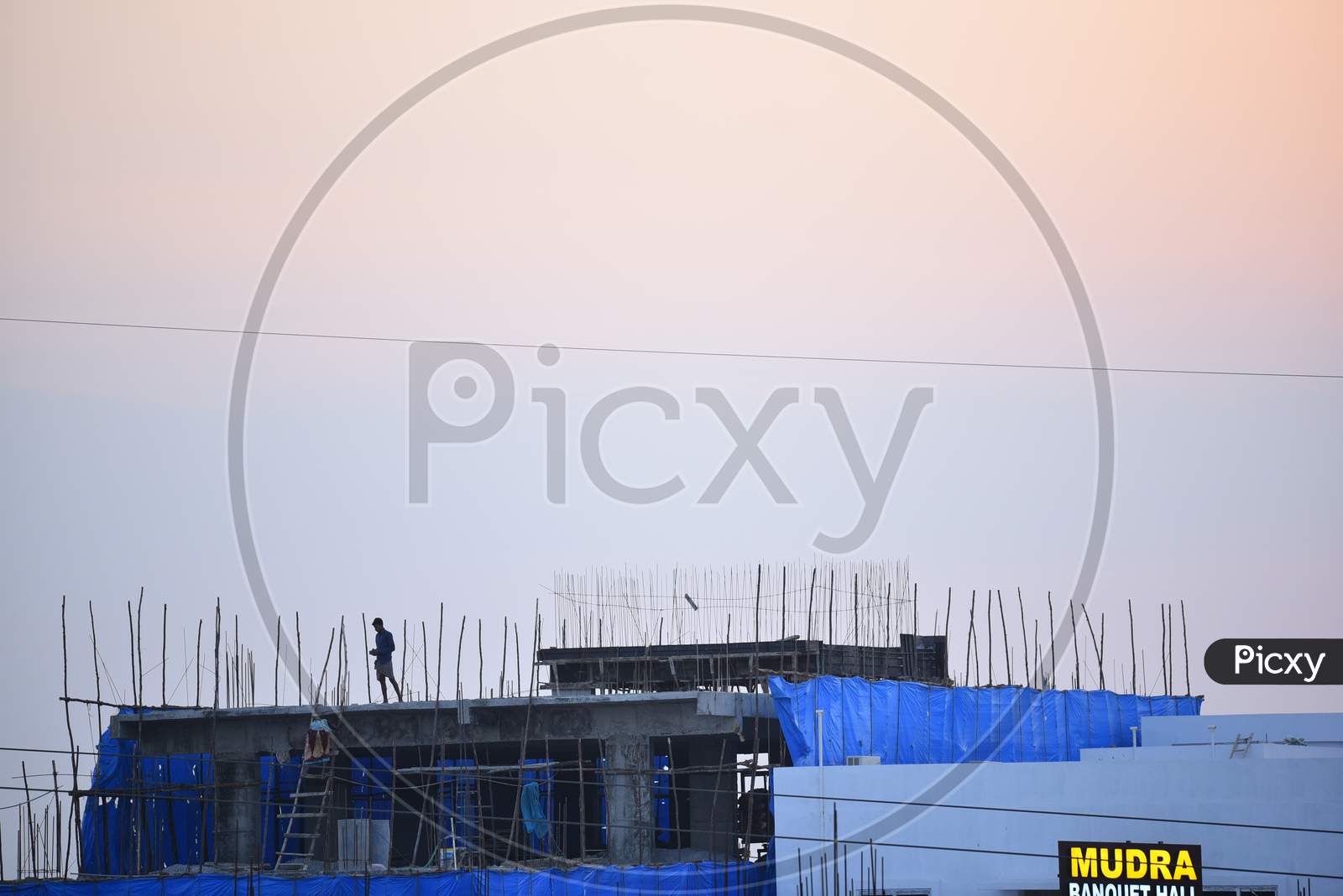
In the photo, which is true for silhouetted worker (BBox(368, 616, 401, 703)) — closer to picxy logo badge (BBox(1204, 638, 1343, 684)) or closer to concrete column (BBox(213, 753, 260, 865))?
concrete column (BBox(213, 753, 260, 865))

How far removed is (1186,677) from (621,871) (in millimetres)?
15712

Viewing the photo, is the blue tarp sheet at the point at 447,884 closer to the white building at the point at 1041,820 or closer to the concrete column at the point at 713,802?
the concrete column at the point at 713,802

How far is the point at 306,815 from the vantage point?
2747 centimetres

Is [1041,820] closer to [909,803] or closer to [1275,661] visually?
[909,803]

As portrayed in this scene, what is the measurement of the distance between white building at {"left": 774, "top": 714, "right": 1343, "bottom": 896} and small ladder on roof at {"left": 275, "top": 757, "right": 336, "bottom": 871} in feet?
26.8

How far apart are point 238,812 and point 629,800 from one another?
720 centimetres

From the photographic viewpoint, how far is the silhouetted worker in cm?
2869

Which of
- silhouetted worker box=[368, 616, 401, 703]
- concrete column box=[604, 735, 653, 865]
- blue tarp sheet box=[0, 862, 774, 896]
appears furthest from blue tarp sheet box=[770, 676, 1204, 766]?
silhouetted worker box=[368, 616, 401, 703]

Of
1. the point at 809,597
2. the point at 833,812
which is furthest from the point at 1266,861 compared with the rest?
the point at 809,597

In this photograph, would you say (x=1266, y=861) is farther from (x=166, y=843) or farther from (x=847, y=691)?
(x=166, y=843)

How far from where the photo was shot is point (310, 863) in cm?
2797

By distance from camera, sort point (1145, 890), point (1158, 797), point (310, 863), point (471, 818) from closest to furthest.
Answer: point (1145, 890) → point (1158, 797) → point (310, 863) → point (471, 818)

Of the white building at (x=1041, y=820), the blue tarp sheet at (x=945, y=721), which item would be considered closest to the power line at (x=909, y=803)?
the white building at (x=1041, y=820)

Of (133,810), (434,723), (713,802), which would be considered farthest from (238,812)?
(713,802)
